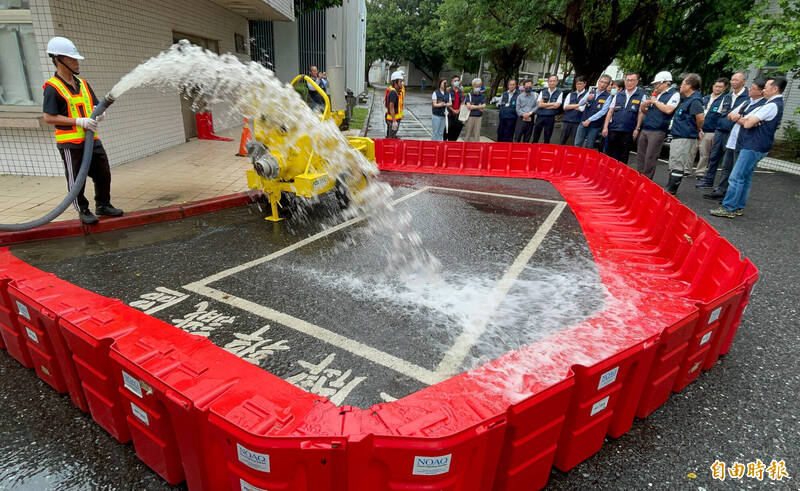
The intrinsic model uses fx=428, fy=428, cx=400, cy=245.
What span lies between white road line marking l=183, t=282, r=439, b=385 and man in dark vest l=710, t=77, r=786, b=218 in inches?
262

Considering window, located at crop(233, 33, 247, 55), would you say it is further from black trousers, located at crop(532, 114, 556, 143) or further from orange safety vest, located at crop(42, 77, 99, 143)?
orange safety vest, located at crop(42, 77, 99, 143)

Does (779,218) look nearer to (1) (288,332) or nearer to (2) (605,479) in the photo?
(2) (605,479)

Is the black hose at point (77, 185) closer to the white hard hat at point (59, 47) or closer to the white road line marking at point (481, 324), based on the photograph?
the white hard hat at point (59, 47)

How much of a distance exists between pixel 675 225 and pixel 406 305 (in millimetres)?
3353

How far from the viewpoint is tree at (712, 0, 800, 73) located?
378 inches

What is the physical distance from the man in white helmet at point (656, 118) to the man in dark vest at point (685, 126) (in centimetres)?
15

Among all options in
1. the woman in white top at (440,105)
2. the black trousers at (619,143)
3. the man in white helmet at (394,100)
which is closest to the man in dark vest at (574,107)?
the black trousers at (619,143)

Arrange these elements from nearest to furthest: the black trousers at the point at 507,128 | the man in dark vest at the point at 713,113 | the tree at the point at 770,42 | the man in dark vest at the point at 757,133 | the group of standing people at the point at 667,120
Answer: the man in dark vest at the point at 757,133 → the group of standing people at the point at 667,120 → the man in dark vest at the point at 713,113 → the tree at the point at 770,42 → the black trousers at the point at 507,128

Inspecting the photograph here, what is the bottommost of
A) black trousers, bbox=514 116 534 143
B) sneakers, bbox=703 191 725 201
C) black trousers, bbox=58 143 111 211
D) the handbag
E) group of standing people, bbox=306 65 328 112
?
sneakers, bbox=703 191 725 201

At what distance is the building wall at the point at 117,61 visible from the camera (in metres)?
7.14

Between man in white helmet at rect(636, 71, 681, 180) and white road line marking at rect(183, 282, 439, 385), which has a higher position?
man in white helmet at rect(636, 71, 681, 180)

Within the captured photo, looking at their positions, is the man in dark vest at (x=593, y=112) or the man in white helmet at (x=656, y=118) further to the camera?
the man in dark vest at (x=593, y=112)

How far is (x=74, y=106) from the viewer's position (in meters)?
4.82

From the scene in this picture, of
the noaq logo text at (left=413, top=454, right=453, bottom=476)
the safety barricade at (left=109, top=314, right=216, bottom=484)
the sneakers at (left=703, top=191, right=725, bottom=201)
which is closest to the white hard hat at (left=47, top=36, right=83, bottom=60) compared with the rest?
the safety barricade at (left=109, top=314, right=216, bottom=484)
